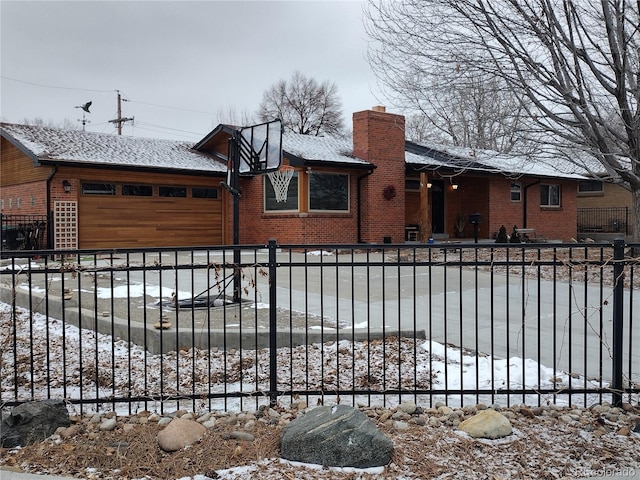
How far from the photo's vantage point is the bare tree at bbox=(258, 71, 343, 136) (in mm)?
45562

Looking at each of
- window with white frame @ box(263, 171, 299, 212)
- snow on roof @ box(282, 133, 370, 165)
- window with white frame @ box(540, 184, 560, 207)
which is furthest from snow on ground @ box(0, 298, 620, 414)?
window with white frame @ box(540, 184, 560, 207)

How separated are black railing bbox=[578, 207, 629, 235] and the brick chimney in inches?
619

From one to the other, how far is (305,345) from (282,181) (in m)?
13.4

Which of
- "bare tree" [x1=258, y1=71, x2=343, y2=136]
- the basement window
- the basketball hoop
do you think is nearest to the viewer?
the basement window

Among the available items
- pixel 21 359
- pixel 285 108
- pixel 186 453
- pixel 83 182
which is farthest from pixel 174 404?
pixel 285 108

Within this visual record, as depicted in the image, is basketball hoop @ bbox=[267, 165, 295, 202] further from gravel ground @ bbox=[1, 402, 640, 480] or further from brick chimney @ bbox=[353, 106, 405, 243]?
gravel ground @ bbox=[1, 402, 640, 480]

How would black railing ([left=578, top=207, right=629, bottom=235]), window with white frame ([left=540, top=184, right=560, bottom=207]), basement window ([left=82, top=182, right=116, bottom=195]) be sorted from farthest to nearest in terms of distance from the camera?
black railing ([left=578, top=207, right=629, bottom=235]), window with white frame ([left=540, top=184, right=560, bottom=207]), basement window ([left=82, top=182, right=116, bottom=195])

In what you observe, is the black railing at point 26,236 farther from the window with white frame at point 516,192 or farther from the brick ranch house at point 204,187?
the window with white frame at point 516,192

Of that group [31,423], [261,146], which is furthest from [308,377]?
[261,146]

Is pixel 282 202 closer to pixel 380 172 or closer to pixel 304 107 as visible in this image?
pixel 380 172

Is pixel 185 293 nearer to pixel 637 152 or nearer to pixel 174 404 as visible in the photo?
pixel 174 404

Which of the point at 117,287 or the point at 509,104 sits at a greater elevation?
the point at 509,104

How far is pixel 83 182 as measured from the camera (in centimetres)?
1650

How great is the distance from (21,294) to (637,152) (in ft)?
37.0
